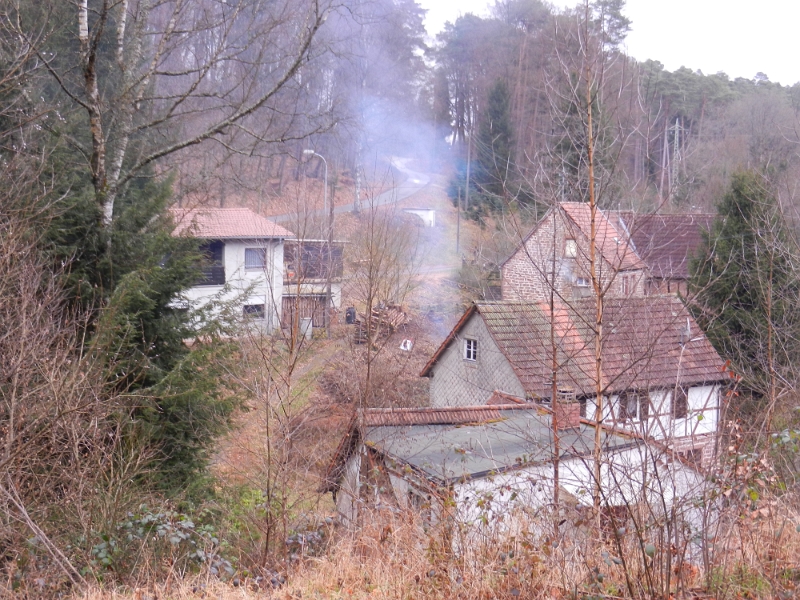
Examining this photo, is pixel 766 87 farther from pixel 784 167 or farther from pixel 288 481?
pixel 288 481

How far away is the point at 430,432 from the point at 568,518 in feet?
14.7

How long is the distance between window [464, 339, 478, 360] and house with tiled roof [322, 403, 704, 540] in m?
5.54

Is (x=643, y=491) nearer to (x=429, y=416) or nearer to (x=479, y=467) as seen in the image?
(x=479, y=467)

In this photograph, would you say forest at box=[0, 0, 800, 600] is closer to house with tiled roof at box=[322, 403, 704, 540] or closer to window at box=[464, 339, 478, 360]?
house with tiled roof at box=[322, 403, 704, 540]

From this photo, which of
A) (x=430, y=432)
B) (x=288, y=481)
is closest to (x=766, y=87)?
(x=430, y=432)

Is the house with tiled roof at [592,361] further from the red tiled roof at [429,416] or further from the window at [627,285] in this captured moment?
the red tiled roof at [429,416]

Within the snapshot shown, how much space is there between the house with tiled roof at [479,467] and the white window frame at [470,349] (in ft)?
18.0

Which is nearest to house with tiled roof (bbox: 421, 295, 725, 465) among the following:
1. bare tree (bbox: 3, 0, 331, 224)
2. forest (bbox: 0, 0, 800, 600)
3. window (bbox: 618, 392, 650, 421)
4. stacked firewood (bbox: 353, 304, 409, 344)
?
window (bbox: 618, 392, 650, 421)

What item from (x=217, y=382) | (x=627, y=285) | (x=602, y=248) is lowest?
(x=217, y=382)

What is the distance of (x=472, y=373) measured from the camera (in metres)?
15.5

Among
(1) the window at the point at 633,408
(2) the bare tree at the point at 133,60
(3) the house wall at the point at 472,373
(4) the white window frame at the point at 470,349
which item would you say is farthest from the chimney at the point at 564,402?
(4) the white window frame at the point at 470,349

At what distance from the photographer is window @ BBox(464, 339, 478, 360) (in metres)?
16.0

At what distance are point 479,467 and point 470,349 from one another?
7907 millimetres

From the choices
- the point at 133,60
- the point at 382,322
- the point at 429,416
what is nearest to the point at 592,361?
the point at 429,416
